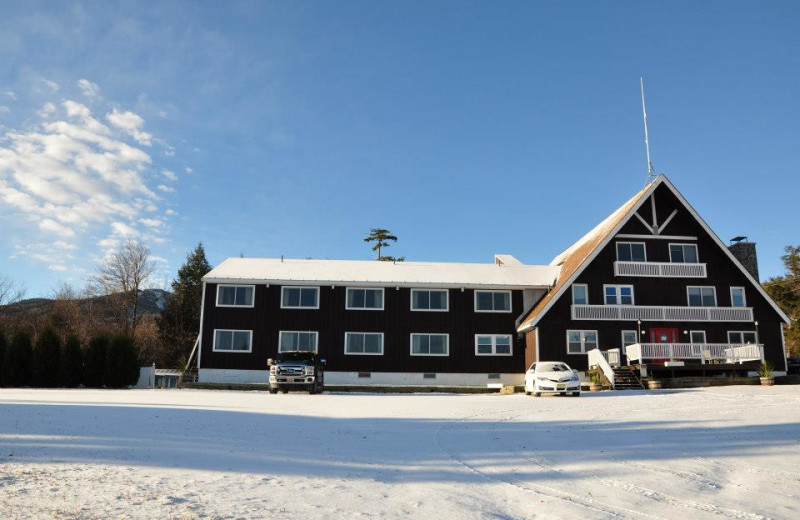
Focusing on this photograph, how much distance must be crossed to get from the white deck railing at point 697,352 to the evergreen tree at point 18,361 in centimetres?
3257

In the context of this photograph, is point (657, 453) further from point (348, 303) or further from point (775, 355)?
point (775, 355)

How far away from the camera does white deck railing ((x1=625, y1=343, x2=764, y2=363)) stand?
30891mm

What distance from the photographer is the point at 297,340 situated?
115ft

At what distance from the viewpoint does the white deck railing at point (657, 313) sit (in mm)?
33500

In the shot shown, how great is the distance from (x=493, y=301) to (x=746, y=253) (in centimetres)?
1678

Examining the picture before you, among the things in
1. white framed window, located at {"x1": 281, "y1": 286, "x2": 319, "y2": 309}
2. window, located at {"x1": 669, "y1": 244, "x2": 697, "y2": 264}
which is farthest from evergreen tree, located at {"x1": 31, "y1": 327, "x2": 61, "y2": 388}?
window, located at {"x1": 669, "y1": 244, "x2": 697, "y2": 264}

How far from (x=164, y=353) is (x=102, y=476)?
57859 mm

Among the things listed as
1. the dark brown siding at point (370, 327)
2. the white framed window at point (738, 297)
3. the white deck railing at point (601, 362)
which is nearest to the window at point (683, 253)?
the white framed window at point (738, 297)

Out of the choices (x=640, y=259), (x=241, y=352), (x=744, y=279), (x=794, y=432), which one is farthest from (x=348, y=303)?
(x=794, y=432)

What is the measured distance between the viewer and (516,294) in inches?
1428

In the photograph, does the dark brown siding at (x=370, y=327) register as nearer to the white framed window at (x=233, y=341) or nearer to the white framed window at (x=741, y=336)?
the white framed window at (x=233, y=341)

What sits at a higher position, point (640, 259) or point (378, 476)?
point (640, 259)

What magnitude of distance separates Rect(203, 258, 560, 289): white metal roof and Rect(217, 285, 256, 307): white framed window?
0.55 metres

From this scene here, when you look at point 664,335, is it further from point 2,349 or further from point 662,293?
point 2,349
